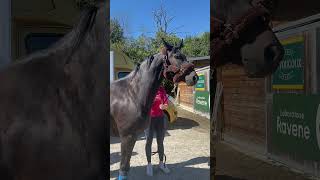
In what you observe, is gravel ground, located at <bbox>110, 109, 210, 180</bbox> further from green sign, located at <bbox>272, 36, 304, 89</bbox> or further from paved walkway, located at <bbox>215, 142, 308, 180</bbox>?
green sign, located at <bbox>272, 36, 304, 89</bbox>

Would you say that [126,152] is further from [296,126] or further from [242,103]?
[296,126]

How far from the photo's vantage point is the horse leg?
1930 mm

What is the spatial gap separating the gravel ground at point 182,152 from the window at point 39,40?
2.10 ft

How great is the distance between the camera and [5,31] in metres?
1.47

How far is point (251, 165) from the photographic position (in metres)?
2.22

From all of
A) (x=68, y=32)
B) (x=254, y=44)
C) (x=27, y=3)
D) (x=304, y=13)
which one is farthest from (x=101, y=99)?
(x=304, y=13)

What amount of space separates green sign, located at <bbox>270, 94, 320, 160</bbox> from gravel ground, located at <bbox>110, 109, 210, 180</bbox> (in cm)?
50

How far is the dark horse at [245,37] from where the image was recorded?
6.51 ft

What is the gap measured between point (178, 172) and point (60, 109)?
84 centimetres

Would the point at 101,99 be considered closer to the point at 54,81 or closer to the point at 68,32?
the point at 54,81

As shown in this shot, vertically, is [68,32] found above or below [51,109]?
above

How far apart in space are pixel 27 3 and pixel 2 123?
1.80 ft

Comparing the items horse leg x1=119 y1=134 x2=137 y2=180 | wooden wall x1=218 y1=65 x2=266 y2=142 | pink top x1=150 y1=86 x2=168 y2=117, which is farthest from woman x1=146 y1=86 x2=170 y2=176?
wooden wall x1=218 y1=65 x2=266 y2=142

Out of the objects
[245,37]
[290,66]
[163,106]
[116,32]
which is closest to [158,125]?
[163,106]
